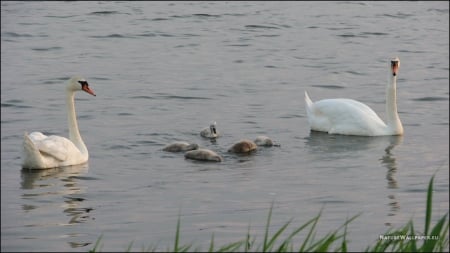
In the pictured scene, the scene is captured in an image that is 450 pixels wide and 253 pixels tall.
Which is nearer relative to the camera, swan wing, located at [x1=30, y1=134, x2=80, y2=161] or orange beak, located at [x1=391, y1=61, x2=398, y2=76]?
swan wing, located at [x1=30, y1=134, x2=80, y2=161]

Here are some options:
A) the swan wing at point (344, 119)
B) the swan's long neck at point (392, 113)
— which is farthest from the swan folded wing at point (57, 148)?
the swan's long neck at point (392, 113)

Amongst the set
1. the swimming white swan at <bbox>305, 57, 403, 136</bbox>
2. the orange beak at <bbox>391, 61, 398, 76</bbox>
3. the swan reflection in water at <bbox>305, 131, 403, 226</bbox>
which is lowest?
the swan reflection in water at <bbox>305, 131, 403, 226</bbox>

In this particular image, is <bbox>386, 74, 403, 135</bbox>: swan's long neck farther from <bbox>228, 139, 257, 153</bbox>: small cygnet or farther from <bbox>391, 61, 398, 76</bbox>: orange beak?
<bbox>228, 139, 257, 153</bbox>: small cygnet

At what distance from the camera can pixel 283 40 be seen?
2291 centimetres

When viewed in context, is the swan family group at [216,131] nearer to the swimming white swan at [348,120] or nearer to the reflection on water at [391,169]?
the swimming white swan at [348,120]

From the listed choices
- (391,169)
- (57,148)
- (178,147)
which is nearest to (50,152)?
(57,148)

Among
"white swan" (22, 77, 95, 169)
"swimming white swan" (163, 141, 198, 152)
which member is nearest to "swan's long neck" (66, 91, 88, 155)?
"white swan" (22, 77, 95, 169)

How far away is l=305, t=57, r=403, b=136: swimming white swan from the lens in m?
13.8

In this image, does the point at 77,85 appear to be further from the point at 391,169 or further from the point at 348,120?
the point at 391,169

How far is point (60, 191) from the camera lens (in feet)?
34.2

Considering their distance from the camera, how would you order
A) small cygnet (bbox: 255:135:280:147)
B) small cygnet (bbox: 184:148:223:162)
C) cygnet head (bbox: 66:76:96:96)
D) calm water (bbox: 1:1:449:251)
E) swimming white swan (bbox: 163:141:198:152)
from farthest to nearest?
cygnet head (bbox: 66:76:96:96)
small cygnet (bbox: 255:135:280:147)
swimming white swan (bbox: 163:141:198:152)
small cygnet (bbox: 184:148:223:162)
calm water (bbox: 1:1:449:251)

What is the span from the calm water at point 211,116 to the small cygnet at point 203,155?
154mm

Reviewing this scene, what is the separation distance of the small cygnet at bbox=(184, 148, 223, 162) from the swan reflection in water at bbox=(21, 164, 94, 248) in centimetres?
108

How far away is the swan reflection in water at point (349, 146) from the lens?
478 inches
